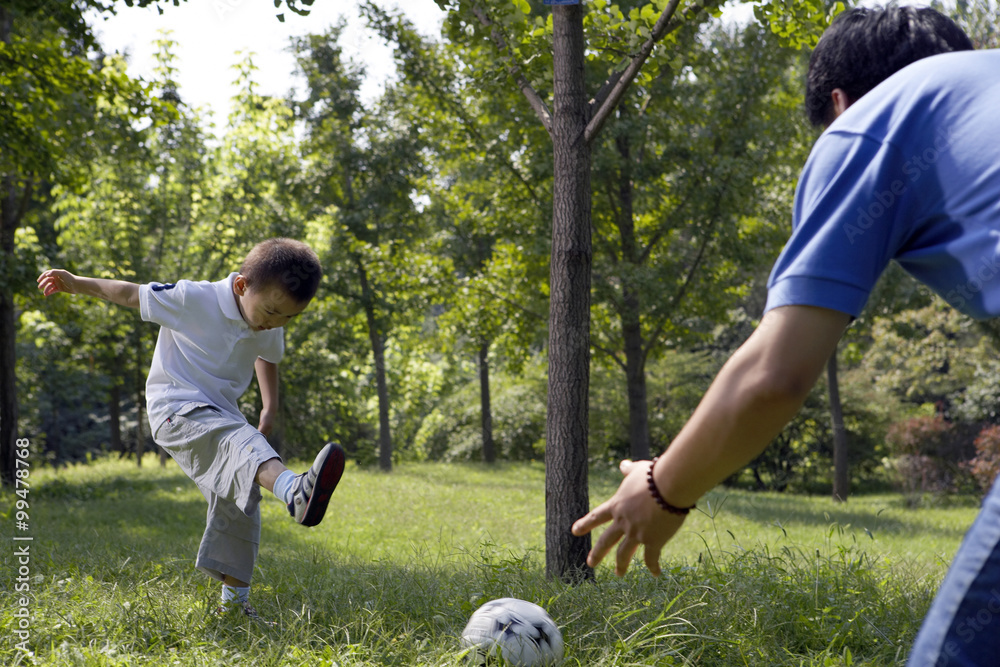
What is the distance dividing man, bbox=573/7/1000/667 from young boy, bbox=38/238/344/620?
269cm

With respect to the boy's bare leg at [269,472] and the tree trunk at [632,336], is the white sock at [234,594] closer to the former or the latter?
the boy's bare leg at [269,472]

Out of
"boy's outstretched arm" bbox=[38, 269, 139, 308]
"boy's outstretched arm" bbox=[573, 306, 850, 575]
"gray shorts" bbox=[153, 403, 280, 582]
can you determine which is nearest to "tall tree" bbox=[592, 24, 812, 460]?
"gray shorts" bbox=[153, 403, 280, 582]

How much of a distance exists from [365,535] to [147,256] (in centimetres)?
1194

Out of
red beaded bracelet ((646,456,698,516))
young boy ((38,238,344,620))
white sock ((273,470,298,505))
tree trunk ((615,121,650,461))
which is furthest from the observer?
tree trunk ((615,121,650,461))

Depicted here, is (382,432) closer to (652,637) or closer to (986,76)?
(652,637)

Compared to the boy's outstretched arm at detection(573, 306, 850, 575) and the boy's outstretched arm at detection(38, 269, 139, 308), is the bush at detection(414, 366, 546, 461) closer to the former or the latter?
the boy's outstretched arm at detection(38, 269, 139, 308)

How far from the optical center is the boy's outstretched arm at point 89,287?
3.55 m

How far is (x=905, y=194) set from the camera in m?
1.15

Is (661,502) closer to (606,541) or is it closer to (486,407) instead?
(606,541)

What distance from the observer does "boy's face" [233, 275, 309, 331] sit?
3654 millimetres

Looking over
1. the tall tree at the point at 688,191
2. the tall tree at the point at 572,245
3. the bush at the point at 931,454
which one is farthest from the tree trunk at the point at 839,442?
the tall tree at the point at 572,245

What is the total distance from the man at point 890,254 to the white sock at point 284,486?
2.12 metres

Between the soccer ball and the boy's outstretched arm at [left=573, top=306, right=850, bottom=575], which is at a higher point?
the boy's outstretched arm at [left=573, top=306, right=850, bottom=575]

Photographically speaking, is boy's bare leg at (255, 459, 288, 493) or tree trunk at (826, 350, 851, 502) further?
tree trunk at (826, 350, 851, 502)
